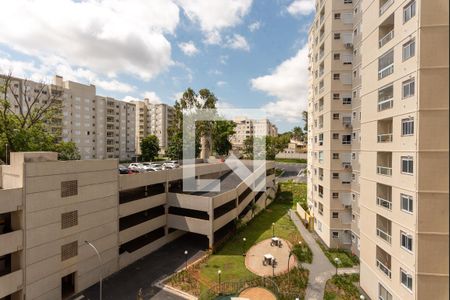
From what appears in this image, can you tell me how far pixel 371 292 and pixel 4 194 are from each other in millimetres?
29658

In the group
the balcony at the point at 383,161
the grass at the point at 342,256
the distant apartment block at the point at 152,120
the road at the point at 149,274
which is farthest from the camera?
the distant apartment block at the point at 152,120

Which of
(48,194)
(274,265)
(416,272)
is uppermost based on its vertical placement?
(48,194)

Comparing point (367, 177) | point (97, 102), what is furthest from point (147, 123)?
point (367, 177)

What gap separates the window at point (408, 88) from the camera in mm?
16000

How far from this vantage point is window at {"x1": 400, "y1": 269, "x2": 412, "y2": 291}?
16.0 metres

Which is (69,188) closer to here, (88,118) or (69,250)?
(69,250)

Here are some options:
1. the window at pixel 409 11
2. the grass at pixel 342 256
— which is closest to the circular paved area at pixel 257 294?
the grass at pixel 342 256

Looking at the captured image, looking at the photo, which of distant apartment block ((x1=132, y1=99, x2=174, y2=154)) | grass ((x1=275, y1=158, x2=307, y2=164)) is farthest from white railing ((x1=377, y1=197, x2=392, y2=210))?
distant apartment block ((x1=132, y1=99, x2=174, y2=154))

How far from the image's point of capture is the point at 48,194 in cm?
2136

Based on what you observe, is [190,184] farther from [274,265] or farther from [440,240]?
[440,240]

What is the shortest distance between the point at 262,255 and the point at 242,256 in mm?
2774

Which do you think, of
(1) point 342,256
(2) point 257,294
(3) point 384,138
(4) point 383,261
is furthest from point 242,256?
(3) point 384,138

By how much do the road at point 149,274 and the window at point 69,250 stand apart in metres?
3.89

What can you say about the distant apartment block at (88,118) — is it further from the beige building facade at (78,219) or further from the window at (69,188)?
the window at (69,188)
